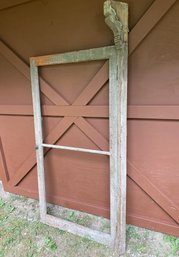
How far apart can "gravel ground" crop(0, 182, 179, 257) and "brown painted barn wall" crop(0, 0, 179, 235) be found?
96 mm

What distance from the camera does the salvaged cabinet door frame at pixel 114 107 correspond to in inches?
54.5

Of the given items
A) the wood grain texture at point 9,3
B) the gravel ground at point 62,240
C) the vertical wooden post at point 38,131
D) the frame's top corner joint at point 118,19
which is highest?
the wood grain texture at point 9,3

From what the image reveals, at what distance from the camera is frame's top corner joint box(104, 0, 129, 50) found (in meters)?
1.23

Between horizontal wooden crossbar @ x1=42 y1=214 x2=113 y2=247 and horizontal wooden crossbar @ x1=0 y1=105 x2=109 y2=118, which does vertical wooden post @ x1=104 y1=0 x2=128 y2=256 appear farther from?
horizontal wooden crossbar @ x1=0 y1=105 x2=109 y2=118

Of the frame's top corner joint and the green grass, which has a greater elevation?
the frame's top corner joint

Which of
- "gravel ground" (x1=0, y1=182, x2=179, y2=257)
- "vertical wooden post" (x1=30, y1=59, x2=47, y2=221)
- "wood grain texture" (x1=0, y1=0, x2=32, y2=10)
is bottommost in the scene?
"gravel ground" (x1=0, y1=182, x2=179, y2=257)

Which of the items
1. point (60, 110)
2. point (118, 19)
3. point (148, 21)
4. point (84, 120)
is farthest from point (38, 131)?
point (148, 21)

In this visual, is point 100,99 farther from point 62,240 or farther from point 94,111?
point 62,240

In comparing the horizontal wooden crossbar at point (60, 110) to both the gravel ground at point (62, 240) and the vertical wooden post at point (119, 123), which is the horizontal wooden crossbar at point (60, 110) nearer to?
the vertical wooden post at point (119, 123)

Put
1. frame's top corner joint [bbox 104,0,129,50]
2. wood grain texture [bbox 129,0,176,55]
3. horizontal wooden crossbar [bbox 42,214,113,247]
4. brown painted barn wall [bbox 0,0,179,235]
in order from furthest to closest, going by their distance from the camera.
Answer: horizontal wooden crossbar [bbox 42,214,113,247] → brown painted barn wall [bbox 0,0,179,235] → wood grain texture [bbox 129,0,176,55] → frame's top corner joint [bbox 104,0,129,50]

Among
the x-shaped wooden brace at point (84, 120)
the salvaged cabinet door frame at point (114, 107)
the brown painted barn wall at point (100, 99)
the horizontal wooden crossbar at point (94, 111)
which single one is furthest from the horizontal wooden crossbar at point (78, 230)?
the horizontal wooden crossbar at point (94, 111)

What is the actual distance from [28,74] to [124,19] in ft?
3.54

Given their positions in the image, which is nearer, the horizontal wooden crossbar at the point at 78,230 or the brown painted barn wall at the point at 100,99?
the brown painted barn wall at the point at 100,99

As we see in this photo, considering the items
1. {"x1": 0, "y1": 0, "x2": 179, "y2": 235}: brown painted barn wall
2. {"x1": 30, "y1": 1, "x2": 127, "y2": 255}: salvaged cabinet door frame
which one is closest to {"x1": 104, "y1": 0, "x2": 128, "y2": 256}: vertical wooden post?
{"x1": 30, "y1": 1, "x2": 127, "y2": 255}: salvaged cabinet door frame
